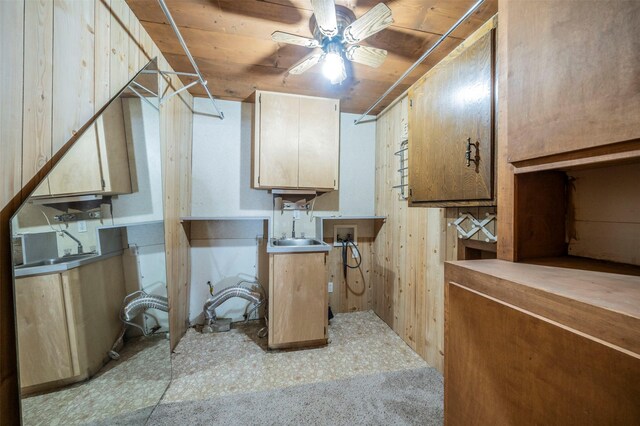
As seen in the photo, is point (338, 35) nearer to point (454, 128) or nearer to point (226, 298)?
point (454, 128)

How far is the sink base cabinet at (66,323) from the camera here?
0.80 metres

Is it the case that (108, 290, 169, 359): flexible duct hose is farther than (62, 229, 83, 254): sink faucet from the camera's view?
Yes

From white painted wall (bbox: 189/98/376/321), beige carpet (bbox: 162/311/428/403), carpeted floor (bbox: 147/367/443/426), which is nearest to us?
carpeted floor (bbox: 147/367/443/426)

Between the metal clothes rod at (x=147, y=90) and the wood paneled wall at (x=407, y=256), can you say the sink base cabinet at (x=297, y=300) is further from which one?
the metal clothes rod at (x=147, y=90)

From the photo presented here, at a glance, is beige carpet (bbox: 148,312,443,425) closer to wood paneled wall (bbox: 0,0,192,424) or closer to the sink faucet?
wood paneled wall (bbox: 0,0,192,424)

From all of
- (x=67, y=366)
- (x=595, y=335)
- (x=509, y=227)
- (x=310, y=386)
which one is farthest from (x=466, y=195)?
(x=67, y=366)

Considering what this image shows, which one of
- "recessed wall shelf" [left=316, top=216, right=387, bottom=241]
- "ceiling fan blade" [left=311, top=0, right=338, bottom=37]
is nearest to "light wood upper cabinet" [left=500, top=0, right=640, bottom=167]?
"ceiling fan blade" [left=311, top=0, right=338, bottom=37]

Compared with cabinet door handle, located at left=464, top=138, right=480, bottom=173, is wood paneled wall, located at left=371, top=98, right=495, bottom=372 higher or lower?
lower

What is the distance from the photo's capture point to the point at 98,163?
1.14m

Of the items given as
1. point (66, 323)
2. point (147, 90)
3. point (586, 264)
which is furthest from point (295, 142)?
point (586, 264)

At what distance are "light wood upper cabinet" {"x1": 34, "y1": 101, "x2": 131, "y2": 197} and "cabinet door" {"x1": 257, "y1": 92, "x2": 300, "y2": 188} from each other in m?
1.09

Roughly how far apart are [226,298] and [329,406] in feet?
4.59

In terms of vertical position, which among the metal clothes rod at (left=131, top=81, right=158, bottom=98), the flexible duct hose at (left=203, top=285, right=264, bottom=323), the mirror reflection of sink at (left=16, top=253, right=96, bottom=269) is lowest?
the flexible duct hose at (left=203, top=285, right=264, bottom=323)

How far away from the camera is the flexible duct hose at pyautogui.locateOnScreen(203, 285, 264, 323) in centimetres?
240
